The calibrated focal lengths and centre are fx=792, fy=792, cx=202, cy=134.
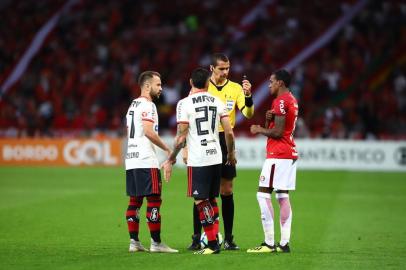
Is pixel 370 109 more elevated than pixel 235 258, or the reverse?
pixel 370 109

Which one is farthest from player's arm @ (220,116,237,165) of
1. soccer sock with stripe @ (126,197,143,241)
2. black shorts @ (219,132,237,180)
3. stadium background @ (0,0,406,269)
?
stadium background @ (0,0,406,269)

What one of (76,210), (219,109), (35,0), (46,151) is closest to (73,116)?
(46,151)

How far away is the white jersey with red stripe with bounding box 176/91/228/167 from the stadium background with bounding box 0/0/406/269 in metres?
2.64

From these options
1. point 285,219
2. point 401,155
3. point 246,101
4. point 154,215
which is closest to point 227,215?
point 285,219

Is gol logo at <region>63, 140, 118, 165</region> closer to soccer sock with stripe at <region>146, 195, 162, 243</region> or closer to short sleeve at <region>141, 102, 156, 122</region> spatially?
soccer sock with stripe at <region>146, 195, 162, 243</region>

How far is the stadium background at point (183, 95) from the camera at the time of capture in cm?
1555

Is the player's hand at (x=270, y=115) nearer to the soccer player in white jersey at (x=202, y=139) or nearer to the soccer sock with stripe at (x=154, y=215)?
the soccer player in white jersey at (x=202, y=139)

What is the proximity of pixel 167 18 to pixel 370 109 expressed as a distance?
11029mm

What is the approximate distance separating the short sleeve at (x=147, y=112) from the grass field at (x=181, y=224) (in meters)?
1.73

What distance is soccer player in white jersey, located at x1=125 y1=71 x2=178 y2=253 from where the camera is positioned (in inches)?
398

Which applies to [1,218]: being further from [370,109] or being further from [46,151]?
[370,109]

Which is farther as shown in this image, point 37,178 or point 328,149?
point 328,149

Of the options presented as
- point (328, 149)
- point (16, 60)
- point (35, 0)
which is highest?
point (35, 0)

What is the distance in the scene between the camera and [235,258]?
962 centimetres
